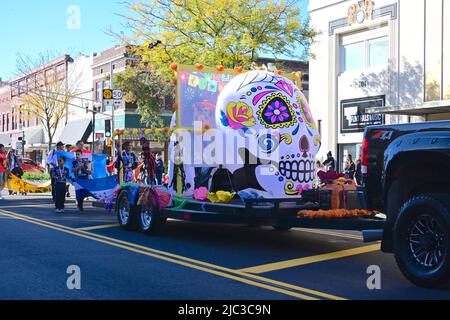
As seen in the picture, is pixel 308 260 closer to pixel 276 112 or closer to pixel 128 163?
pixel 276 112

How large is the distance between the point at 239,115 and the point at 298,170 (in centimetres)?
127

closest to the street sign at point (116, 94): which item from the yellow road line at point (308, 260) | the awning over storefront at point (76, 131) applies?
the awning over storefront at point (76, 131)

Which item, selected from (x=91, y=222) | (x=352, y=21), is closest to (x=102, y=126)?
(x=352, y=21)

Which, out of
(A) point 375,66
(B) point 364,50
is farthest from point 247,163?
(B) point 364,50

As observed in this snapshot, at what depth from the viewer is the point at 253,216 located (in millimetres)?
8570

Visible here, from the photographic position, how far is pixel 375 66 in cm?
2409

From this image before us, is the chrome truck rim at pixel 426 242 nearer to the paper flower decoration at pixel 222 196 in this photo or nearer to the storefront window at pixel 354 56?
the paper flower decoration at pixel 222 196

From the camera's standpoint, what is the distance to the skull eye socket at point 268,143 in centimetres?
897

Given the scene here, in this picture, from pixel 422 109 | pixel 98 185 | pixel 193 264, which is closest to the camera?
pixel 193 264

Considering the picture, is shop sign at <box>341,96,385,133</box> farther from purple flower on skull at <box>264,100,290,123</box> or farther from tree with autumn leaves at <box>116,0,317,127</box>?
purple flower on skull at <box>264,100,290,123</box>

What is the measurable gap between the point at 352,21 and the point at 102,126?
81.4ft

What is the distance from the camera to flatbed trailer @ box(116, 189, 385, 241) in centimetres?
776

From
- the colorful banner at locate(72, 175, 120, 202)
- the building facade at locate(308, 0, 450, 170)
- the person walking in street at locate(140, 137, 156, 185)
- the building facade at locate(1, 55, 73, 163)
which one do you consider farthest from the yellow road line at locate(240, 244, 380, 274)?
the building facade at locate(1, 55, 73, 163)

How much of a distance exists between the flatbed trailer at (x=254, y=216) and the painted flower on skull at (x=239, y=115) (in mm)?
1217
